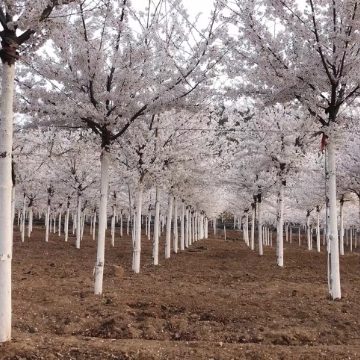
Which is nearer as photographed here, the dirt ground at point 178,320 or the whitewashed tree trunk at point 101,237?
the dirt ground at point 178,320

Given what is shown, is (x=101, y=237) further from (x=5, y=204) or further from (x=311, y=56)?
(x=311, y=56)

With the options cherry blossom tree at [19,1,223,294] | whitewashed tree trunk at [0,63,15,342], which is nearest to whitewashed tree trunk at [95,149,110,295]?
cherry blossom tree at [19,1,223,294]

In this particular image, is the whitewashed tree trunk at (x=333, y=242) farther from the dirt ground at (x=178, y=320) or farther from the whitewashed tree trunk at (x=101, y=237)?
the whitewashed tree trunk at (x=101, y=237)

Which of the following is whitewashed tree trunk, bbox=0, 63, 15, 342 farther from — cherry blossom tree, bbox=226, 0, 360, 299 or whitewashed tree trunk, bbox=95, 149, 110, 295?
cherry blossom tree, bbox=226, 0, 360, 299

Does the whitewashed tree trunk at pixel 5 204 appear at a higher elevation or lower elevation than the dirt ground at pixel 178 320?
higher

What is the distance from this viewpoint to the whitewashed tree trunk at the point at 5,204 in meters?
4.41

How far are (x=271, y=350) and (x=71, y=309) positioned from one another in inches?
142

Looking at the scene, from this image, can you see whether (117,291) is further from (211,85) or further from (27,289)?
(211,85)

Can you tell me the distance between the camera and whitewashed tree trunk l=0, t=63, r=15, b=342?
4410 mm

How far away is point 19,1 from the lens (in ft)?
15.1

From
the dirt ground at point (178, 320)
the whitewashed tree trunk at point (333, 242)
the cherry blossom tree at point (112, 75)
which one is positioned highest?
the cherry blossom tree at point (112, 75)

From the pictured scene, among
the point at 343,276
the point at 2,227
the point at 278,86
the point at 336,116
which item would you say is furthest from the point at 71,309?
the point at 343,276

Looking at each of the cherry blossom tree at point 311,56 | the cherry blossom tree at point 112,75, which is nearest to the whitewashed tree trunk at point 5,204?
the cherry blossom tree at point 112,75

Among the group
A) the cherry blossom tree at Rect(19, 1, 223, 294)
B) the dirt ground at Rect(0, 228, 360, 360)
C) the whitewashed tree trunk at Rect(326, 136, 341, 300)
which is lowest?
the dirt ground at Rect(0, 228, 360, 360)
